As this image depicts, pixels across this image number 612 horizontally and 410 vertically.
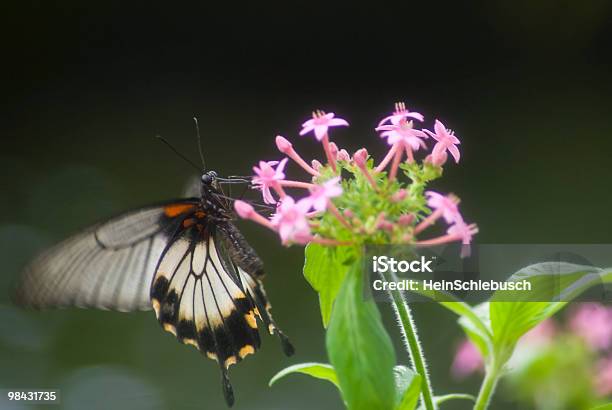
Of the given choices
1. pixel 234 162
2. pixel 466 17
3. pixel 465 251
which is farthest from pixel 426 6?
pixel 465 251

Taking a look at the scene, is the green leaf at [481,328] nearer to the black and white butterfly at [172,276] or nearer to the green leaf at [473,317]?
the green leaf at [473,317]

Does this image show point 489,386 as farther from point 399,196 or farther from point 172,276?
point 172,276

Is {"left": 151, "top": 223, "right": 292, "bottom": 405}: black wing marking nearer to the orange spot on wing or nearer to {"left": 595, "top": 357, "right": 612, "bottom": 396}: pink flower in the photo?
the orange spot on wing

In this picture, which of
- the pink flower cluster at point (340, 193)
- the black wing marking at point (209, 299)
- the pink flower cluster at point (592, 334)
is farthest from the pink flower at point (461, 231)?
the black wing marking at point (209, 299)

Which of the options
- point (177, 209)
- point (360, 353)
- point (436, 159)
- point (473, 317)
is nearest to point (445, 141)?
point (436, 159)

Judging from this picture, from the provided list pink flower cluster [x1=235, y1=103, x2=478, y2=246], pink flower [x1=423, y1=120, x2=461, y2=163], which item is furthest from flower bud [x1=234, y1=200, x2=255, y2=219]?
pink flower [x1=423, y1=120, x2=461, y2=163]
